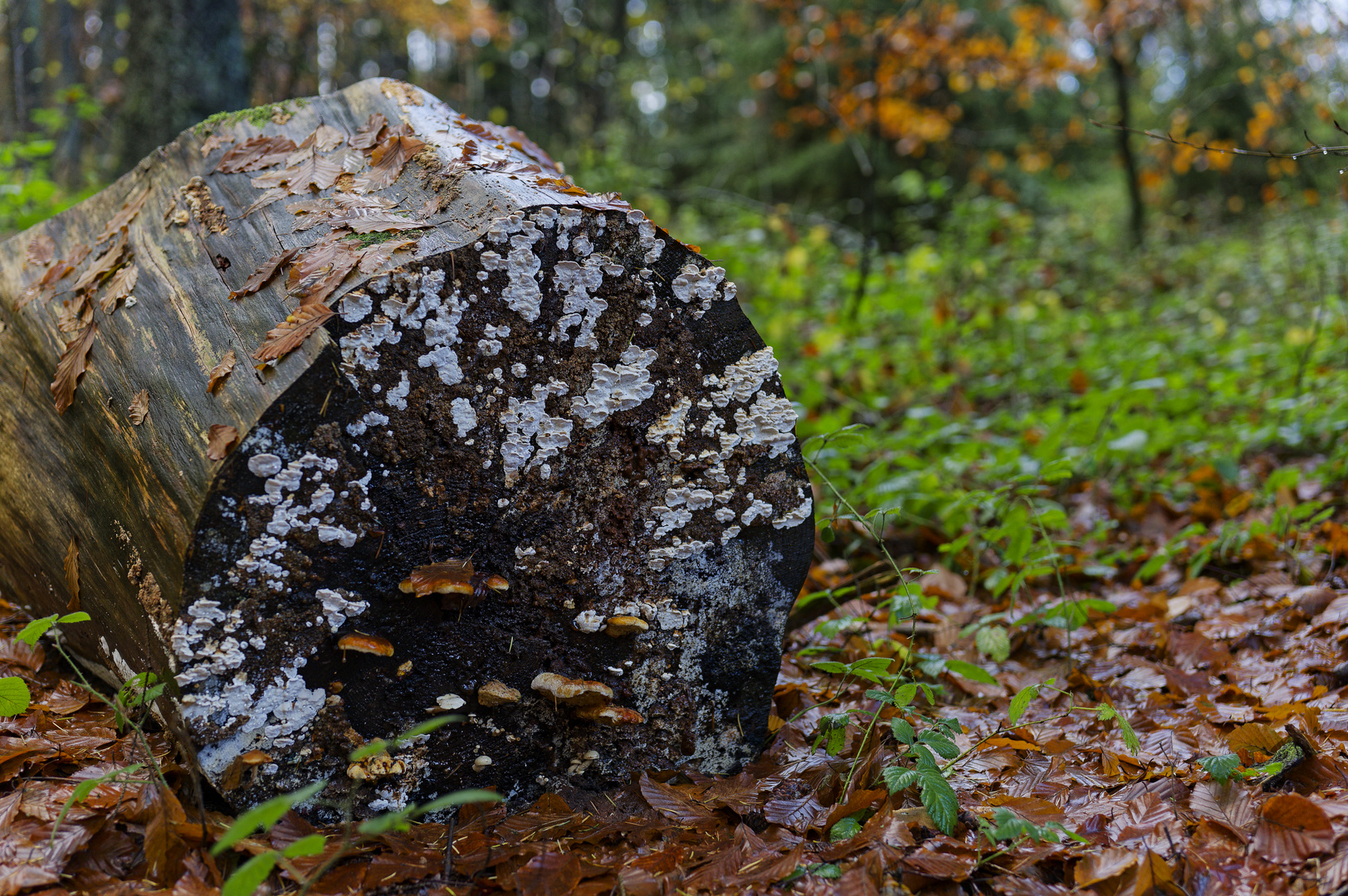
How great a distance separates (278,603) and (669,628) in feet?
3.03

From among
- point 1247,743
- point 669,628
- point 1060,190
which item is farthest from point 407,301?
point 1060,190

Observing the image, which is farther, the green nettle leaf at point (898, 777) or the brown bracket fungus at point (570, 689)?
the brown bracket fungus at point (570, 689)

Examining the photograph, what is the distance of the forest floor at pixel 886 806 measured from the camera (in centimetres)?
161

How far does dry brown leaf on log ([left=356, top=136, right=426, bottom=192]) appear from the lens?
2.07 m

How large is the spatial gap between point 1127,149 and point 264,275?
33.0 ft

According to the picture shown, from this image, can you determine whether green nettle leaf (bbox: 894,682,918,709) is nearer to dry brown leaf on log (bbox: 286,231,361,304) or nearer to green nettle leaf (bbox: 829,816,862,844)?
green nettle leaf (bbox: 829,816,862,844)

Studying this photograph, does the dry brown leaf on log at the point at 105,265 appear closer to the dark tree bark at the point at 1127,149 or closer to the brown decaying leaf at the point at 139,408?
the brown decaying leaf at the point at 139,408

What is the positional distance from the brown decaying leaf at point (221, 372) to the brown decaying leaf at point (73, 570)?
30.4 inches

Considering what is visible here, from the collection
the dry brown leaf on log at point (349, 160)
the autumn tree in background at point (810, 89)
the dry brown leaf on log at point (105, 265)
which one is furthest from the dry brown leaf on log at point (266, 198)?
the autumn tree in background at point (810, 89)

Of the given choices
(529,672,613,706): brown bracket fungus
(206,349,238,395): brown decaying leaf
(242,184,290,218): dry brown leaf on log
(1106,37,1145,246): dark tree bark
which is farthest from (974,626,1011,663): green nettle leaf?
(1106,37,1145,246): dark tree bark

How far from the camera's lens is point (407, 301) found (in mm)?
1748

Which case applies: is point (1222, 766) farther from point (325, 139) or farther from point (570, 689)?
point (325, 139)

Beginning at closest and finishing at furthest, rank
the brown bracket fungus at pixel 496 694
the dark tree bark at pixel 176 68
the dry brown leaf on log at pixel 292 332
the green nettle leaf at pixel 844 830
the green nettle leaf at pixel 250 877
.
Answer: the green nettle leaf at pixel 250 877 → the dry brown leaf on log at pixel 292 332 → the green nettle leaf at pixel 844 830 → the brown bracket fungus at pixel 496 694 → the dark tree bark at pixel 176 68

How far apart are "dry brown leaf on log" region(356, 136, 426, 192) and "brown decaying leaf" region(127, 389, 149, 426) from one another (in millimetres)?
696
